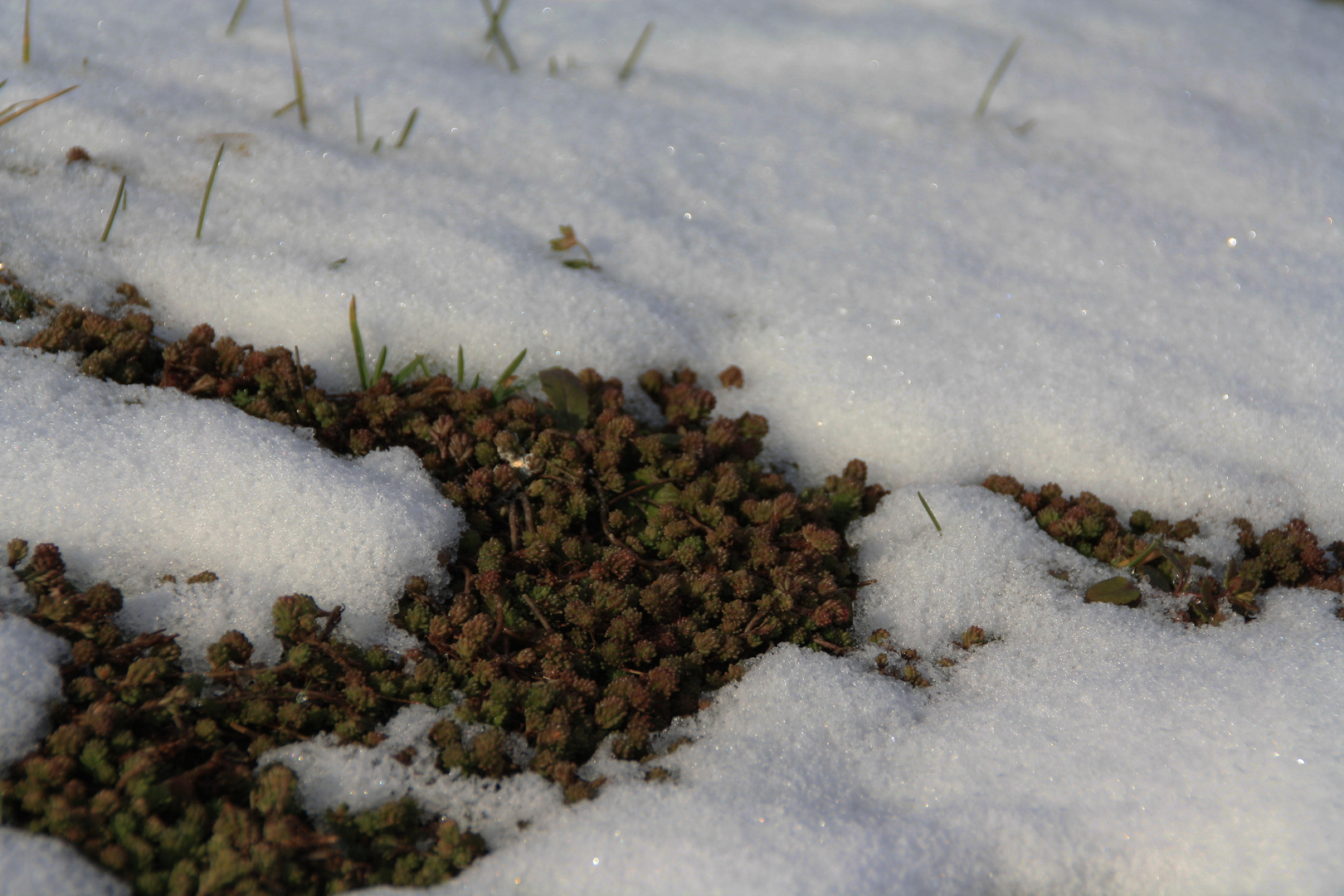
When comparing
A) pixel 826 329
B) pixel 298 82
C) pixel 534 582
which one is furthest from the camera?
pixel 298 82

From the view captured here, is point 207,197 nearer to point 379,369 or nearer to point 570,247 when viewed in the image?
point 379,369

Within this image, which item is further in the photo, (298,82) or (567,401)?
(298,82)

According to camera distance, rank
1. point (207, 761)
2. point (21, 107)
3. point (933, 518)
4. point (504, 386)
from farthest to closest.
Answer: point (21, 107) < point (504, 386) < point (933, 518) < point (207, 761)

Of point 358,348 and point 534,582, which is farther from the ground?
point 358,348

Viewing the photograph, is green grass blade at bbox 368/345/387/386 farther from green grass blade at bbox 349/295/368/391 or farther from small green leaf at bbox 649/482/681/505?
small green leaf at bbox 649/482/681/505

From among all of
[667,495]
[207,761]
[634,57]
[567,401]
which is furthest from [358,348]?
[634,57]

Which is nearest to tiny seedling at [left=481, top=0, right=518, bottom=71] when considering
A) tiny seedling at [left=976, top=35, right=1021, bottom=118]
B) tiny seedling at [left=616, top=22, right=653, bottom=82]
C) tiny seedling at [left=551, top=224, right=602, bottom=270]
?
tiny seedling at [left=616, top=22, right=653, bottom=82]

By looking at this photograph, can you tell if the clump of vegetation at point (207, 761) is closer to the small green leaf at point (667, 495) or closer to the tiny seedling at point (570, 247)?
the small green leaf at point (667, 495)
